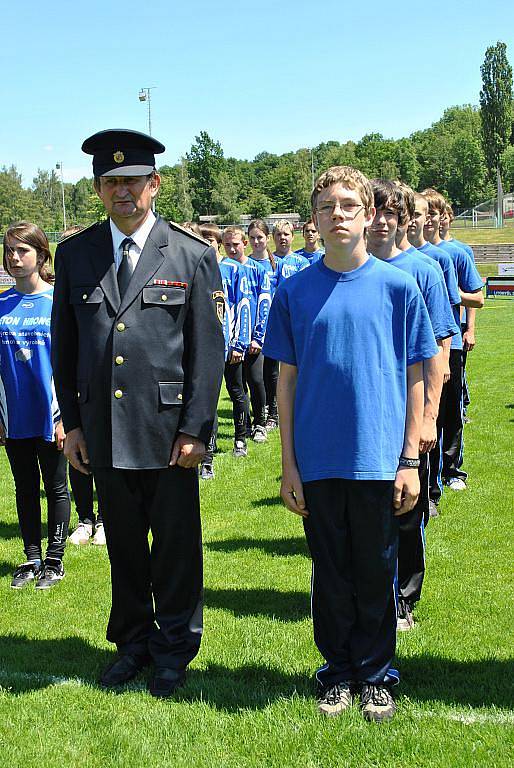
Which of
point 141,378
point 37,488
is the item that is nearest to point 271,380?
point 37,488

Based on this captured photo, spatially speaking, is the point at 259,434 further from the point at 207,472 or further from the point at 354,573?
the point at 354,573

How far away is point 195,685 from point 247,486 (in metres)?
4.17

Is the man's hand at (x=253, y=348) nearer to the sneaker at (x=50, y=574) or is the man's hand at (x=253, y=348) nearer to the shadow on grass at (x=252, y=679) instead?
the sneaker at (x=50, y=574)

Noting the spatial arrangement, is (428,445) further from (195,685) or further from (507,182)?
(507,182)

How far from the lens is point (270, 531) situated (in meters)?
6.57

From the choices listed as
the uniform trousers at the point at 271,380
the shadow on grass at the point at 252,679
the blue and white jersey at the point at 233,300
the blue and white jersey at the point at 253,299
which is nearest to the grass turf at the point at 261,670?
the shadow on grass at the point at 252,679

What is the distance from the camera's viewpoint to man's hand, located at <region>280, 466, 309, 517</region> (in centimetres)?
361

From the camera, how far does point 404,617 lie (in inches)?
181

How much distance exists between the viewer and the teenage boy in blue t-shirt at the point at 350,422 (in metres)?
3.44

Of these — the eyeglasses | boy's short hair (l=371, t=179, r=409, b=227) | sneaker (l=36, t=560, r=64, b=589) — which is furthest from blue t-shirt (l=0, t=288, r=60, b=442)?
the eyeglasses

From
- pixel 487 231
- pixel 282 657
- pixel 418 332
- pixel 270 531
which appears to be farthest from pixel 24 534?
pixel 487 231

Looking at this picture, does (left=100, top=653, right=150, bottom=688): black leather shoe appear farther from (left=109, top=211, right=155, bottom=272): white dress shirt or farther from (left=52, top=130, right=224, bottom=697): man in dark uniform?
(left=109, top=211, right=155, bottom=272): white dress shirt

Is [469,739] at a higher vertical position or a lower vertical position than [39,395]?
lower

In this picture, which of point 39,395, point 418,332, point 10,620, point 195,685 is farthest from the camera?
point 39,395
